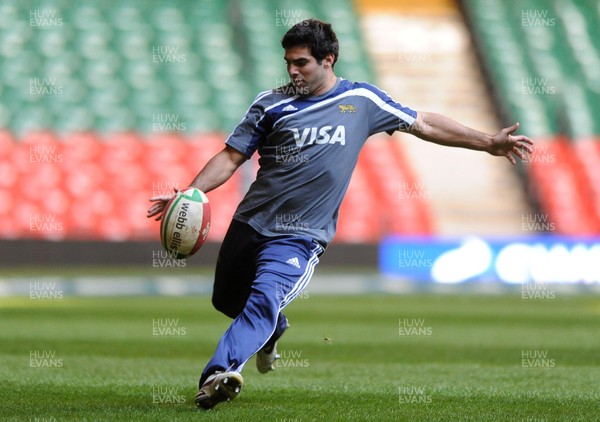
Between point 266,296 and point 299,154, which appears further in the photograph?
point 299,154

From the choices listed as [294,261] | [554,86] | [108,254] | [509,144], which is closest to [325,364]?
[294,261]

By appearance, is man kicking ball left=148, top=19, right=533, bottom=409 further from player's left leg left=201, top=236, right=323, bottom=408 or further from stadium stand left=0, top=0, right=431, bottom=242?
stadium stand left=0, top=0, right=431, bottom=242

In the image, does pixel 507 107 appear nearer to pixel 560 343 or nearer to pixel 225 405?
pixel 560 343

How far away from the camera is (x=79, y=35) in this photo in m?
28.5

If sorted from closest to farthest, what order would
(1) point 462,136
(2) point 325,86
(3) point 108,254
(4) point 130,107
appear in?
(2) point 325,86
(1) point 462,136
(3) point 108,254
(4) point 130,107

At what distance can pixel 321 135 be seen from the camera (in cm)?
698

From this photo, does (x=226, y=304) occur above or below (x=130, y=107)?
below

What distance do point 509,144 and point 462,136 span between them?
1.01 feet

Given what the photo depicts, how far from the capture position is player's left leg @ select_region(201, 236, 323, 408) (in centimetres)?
648

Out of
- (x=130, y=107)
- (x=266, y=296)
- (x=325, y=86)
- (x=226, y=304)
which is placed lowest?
(x=226, y=304)

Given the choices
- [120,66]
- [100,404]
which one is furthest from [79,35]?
[100,404]

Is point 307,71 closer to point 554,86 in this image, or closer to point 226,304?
point 226,304

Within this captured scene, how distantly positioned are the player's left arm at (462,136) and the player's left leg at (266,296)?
1.05m

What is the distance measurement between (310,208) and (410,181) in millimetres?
21031
